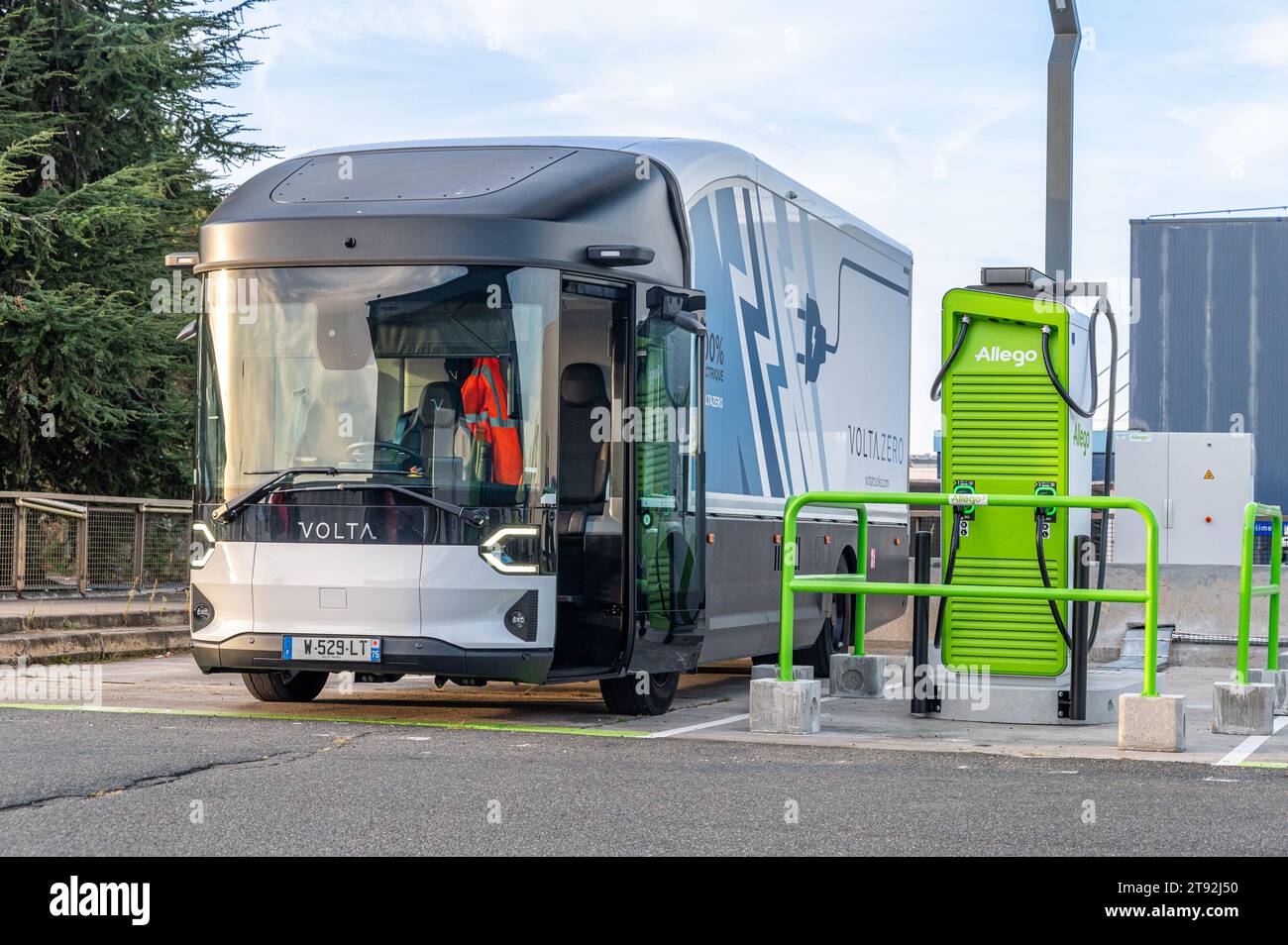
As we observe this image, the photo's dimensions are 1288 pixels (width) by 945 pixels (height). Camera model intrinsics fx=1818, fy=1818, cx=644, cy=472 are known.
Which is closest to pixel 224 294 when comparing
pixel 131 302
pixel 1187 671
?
pixel 1187 671

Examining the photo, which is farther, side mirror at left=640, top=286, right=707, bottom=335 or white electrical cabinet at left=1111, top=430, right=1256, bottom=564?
white electrical cabinet at left=1111, top=430, right=1256, bottom=564

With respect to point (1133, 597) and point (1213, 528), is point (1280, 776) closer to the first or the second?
point (1133, 597)

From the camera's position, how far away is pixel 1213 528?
77.3ft

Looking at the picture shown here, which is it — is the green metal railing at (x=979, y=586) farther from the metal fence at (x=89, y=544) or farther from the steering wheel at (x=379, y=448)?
the metal fence at (x=89, y=544)

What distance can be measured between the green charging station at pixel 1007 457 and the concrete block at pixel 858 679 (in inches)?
63.1

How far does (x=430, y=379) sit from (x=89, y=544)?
10890 mm

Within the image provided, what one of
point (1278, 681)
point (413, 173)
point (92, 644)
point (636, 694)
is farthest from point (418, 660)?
point (92, 644)

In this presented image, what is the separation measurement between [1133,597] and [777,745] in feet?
6.64

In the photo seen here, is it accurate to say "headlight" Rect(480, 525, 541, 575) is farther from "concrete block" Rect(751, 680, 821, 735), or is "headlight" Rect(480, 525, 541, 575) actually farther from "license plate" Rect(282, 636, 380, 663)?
"concrete block" Rect(751, 680, 821, 735)

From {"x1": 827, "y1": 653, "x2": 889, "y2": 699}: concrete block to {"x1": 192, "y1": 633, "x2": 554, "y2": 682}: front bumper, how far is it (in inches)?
130

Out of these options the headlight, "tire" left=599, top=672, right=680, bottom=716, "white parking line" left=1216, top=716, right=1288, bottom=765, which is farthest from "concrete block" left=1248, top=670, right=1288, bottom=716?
the headlight

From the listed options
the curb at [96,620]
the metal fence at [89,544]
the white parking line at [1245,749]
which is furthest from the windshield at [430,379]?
the metal fence at [89,544]

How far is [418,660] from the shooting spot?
9.85 metres

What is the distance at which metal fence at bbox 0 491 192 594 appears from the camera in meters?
18.7
